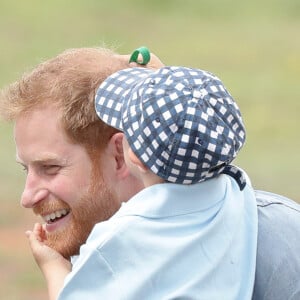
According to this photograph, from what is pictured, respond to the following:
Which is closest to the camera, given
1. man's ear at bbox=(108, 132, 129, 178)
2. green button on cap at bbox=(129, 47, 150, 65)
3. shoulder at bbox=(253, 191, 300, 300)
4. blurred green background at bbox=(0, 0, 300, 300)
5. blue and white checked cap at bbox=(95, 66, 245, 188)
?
blue and white checked cap at bbox=(95, 66, 245, 188)

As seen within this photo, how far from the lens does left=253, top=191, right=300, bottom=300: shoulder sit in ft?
10.6

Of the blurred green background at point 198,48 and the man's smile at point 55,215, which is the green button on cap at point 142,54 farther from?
the blurred green background at point 198,48

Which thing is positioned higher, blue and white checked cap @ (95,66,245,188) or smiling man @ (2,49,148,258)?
blue and white checked cap @ (95,66,245,188)

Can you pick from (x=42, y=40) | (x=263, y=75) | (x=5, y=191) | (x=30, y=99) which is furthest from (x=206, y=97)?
(x=42, y=40)

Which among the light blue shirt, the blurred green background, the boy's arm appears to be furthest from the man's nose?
the blurred green background

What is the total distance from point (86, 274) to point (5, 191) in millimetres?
5849

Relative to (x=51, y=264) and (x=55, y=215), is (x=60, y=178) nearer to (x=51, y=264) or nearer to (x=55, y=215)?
(x=55, y=215)

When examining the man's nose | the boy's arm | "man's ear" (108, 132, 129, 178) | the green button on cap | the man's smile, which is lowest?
the boy's arm

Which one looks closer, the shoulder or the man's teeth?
the shoulder

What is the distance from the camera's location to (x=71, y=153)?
3.44 meters

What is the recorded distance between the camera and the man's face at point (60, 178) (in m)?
3.44

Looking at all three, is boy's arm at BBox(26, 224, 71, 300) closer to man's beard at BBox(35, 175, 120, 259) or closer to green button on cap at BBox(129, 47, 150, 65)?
man's beard at BBox(35, 175, 120, 259)

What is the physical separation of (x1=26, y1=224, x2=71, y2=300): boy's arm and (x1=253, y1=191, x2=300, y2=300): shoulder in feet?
1.64

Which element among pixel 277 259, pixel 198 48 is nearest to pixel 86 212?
pixel 277 259
